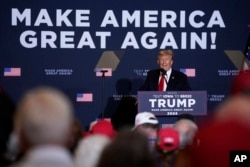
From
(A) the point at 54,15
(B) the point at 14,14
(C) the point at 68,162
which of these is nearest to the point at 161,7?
(A) the point at 54,15

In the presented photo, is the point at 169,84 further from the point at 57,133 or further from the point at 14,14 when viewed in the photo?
the point at 57,133

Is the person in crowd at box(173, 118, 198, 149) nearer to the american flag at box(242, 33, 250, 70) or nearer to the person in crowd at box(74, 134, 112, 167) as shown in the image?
the person in crowd at box(74, 134, 112, 167)

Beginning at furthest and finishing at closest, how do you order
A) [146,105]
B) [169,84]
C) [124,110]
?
1. [124,110]
2. [169,84]
3. [146,105]

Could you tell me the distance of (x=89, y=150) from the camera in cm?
282

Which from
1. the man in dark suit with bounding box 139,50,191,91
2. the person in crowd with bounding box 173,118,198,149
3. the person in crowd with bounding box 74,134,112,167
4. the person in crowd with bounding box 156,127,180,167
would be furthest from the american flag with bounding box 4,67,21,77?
the person in crowd with bounding box 74,134,112,167

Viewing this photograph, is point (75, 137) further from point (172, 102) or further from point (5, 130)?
point (172, 102)

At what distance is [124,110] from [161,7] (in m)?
1.76

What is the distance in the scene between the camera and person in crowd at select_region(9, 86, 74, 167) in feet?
5.99

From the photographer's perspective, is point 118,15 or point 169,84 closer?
point 169,84

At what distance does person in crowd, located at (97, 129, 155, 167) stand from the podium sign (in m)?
5.11

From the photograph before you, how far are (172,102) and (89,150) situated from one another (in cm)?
456

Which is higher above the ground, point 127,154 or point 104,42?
point 104,42

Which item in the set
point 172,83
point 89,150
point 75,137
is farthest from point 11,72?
point 89,150

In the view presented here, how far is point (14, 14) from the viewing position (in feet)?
30.8
